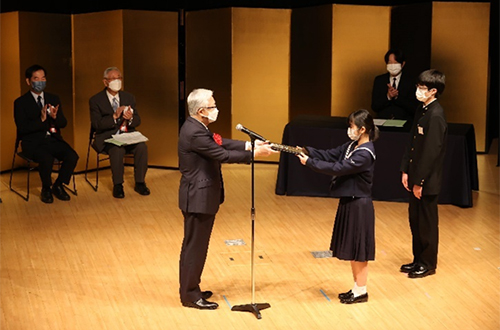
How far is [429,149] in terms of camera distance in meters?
5.54

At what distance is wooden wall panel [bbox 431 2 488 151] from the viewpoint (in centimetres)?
952

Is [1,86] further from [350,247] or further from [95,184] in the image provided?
[350,247]

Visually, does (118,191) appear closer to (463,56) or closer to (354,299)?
(354,299)

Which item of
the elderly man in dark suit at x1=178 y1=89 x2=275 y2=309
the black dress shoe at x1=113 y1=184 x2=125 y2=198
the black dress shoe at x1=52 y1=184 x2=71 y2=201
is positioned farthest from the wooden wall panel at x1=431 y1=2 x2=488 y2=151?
the elderly man in dark suit at x1=178 y1=89 x2=275 y2=309

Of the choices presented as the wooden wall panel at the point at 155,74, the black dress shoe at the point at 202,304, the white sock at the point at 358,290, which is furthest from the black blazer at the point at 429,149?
the wooden wall panel at the point at 155,74

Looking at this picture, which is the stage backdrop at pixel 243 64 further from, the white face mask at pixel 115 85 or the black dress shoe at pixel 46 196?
the black dress shoe at pixel 46 196

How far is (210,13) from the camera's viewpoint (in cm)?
901

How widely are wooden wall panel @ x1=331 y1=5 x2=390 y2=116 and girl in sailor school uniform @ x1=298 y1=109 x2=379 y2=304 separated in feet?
13.4

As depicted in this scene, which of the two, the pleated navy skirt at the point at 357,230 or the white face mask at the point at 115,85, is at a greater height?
the white face mask at the point at 115,85

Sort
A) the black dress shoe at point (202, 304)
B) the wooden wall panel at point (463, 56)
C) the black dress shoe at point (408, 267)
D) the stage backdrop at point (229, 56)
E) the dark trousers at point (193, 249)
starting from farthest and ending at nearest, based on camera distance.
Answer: the wooden wall panel at point (463, 56) → the stage backdrop at point (229, 56) → the black dress shoe at point (408, 267) → the black dress shoe at point (202, 304) → the dark trousers at point (193, 249)

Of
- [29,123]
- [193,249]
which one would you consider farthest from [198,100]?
[29,123]

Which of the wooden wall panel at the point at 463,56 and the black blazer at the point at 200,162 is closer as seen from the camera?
the black blazer at the point at 200,162

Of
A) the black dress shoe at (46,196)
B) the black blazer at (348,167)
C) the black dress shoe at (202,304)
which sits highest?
the black blazer at (348,167)

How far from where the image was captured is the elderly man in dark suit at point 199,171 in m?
4.86
